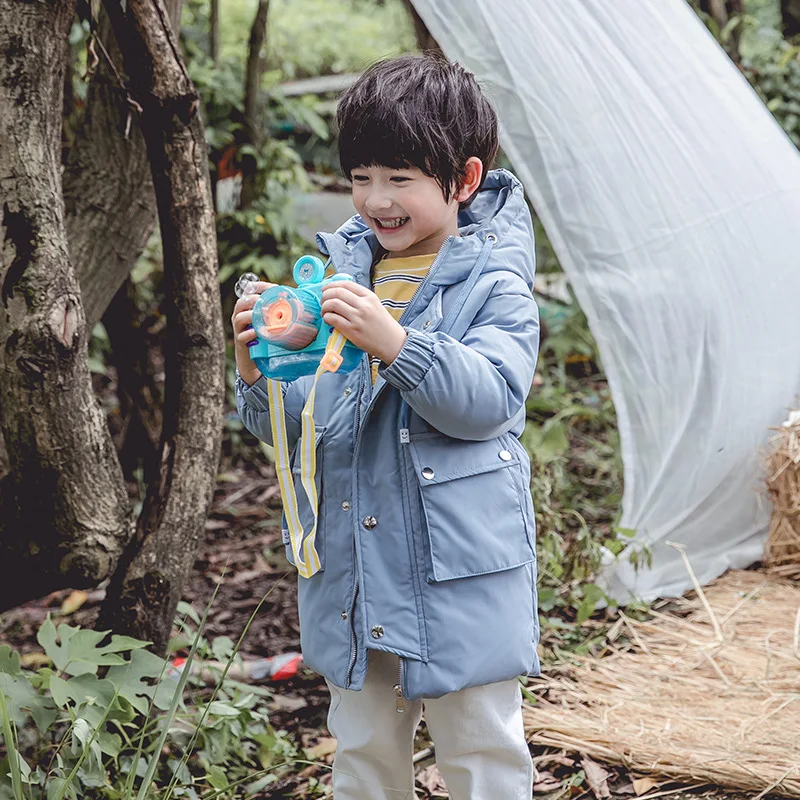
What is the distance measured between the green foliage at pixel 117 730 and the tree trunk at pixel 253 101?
2587mm

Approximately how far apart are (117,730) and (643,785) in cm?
116

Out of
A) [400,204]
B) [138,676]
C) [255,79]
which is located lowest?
[138,676]

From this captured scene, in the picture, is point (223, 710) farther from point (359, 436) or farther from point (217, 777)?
point (359, 436)

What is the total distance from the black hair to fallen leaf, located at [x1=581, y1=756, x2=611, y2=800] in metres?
1.36

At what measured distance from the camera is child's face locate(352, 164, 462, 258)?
1.69 m

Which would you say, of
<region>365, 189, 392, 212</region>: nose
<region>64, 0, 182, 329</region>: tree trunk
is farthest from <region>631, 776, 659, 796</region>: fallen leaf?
<region>64, 0, 182, 329</region>: tree trunk

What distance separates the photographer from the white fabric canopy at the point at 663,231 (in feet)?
10.1

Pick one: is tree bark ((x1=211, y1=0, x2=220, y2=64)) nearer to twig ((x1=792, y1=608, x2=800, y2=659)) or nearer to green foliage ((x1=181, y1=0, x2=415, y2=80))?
green foliage ((x1=181, y1=0, x2=415, y2=80))

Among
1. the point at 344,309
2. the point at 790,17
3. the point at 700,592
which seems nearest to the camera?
the point at 344,309

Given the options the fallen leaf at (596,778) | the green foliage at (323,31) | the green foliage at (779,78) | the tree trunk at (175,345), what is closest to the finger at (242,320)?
the tree trunk at (175,345)

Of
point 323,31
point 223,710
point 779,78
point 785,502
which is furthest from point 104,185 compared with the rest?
point 323,31

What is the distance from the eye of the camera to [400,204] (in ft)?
5.55

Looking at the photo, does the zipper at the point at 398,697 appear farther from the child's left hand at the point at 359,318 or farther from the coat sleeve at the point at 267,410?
the child's left hand at the point at 359,318

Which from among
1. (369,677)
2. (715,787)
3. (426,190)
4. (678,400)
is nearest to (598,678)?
(715,787)
